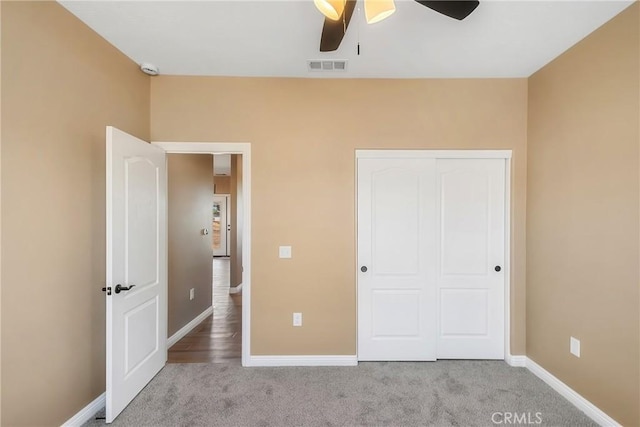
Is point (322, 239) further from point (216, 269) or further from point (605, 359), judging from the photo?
point (216, 269)

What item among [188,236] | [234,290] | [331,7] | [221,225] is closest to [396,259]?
[331,7]

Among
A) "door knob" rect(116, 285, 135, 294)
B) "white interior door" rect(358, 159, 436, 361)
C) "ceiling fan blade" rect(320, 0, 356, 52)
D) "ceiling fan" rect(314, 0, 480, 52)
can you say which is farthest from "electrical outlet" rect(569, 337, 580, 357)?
"door knob" rect(116, 285, 135, 294)

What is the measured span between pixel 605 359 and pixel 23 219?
12.1 feet

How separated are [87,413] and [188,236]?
1.88m

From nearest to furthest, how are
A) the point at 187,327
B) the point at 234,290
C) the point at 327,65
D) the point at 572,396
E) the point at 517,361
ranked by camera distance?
the point at 572,396 < the point at 327,65 < the point at 517,361 < the point at 187,327 < the point at 234,290

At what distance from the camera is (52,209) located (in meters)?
1.68

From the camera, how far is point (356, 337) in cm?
266

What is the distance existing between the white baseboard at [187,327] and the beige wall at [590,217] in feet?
11.8

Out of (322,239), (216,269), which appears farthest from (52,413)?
(216,269)

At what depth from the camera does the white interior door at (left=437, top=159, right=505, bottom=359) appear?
8.83ft

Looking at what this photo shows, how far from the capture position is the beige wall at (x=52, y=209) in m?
1.47

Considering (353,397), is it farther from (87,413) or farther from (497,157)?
(497,157)
